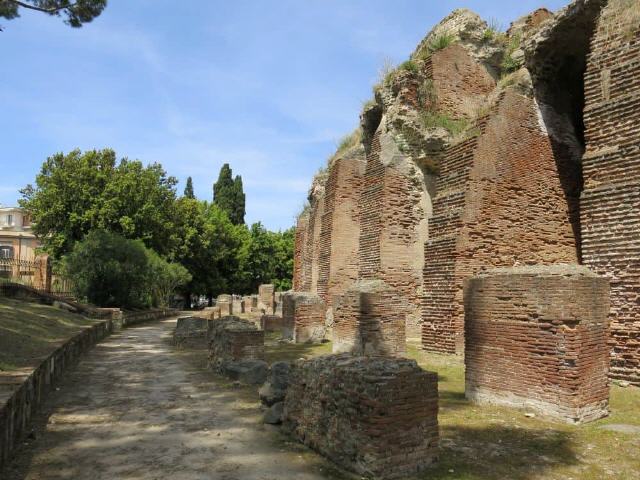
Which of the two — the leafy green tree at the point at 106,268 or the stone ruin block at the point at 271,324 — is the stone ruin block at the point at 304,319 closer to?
the stone ruin block at the point at 271,324

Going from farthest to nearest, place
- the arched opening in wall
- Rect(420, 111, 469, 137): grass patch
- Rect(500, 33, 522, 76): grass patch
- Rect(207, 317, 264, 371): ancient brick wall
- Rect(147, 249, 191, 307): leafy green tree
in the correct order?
1. Rect(147, 249, 191, 307): leafy green tree
2. Rect(420, 111, 469, 137): grass patch
3. Rect(500, 33, 522, 76): grass patch
4. the arched opening in wall
5. Rect(207, 317, 264, 371): ancient brick wall

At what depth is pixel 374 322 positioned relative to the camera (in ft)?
37.7

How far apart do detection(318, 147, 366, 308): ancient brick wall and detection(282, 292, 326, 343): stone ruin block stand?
2214mm

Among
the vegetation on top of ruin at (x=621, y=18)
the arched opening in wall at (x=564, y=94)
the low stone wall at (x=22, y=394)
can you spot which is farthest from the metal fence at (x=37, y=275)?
the vegetation on top of ruin at (x=621, y=18)

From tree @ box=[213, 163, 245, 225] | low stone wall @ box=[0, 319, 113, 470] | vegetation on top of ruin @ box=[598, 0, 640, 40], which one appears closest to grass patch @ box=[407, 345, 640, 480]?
low stone wall @ box=[0, 319, 113, 470]

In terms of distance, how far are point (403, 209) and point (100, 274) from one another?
14.1m

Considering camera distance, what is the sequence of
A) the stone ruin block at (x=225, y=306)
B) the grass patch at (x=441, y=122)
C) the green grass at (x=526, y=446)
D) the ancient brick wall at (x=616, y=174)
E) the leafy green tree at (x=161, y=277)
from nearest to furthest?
the green grass at (x=526, y=446) → the ancient brick wall at (x=616, y=174) → the grass patch at (x=441, y=122) → the leafy green tree at (x=161, y=277) → the stone ruin block at (x=225, y=306)

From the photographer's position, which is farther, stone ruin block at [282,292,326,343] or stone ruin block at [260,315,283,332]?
stone ruin block at [260,315,283,332]

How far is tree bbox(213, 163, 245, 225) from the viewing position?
51.2 metres

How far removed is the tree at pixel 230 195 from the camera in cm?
5125

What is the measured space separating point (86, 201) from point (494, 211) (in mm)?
24097

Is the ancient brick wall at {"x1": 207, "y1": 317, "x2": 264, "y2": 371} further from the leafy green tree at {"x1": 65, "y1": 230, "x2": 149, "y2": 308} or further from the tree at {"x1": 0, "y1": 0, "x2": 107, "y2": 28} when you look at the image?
the leafy green tree at {"x1": 65, "y1": 230, "x2": 149, "y2": 308}

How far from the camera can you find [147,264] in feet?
79.3

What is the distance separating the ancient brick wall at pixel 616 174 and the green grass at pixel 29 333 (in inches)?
365
